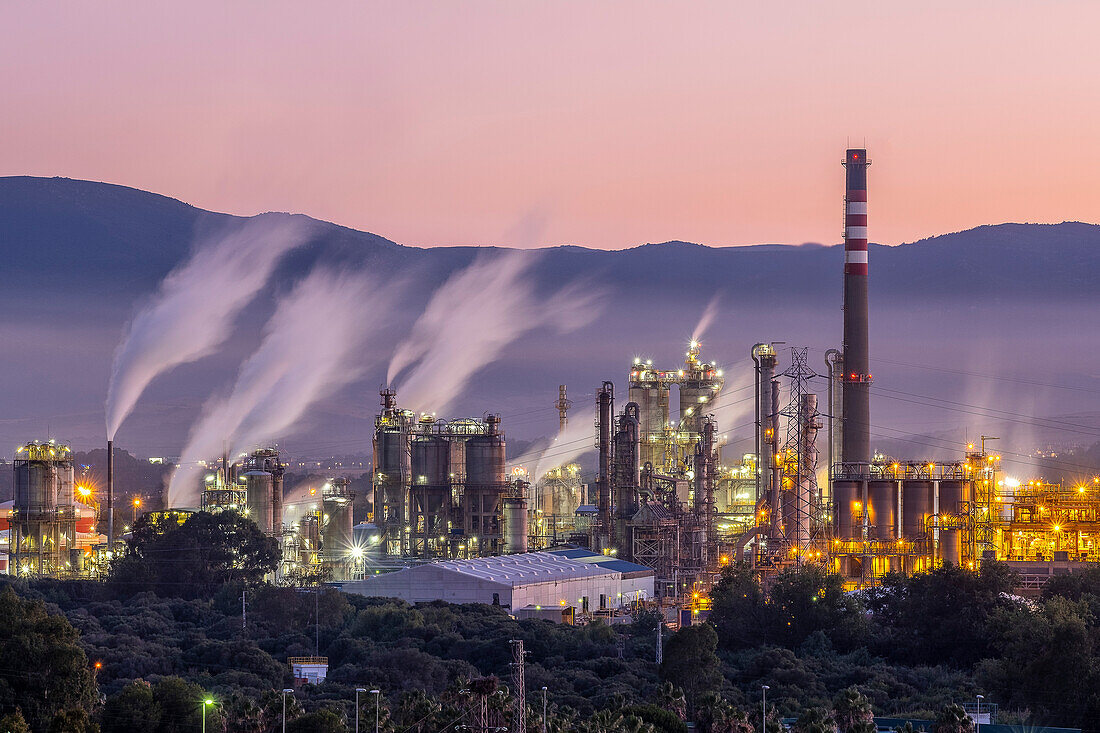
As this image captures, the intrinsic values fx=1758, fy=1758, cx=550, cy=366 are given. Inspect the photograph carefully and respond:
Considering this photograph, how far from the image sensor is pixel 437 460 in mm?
94125

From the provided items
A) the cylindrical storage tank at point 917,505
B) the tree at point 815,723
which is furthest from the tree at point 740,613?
the tree at point 815,723

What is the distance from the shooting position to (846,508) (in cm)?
7788

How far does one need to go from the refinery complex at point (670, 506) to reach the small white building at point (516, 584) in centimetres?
22

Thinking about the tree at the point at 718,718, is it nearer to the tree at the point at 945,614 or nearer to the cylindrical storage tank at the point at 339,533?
the tree at the point at 945,614

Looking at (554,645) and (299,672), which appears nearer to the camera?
(299,672)

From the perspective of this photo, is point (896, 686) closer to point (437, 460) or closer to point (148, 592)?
point (148, 592)

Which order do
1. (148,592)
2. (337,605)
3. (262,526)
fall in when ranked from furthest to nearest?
(262,526), (148,592), (337,605)

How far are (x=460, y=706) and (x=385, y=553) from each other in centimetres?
5494

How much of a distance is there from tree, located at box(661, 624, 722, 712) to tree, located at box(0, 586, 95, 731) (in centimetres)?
1560

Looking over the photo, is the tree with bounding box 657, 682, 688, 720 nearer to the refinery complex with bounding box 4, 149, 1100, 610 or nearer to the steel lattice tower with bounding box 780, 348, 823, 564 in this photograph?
the refinery complex with bounding box 4, 149, 1100, 610

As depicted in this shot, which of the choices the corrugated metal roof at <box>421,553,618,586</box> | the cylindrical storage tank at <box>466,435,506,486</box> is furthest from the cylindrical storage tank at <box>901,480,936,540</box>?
the cylindrical storage tank at <box>466,435,506,486</box>

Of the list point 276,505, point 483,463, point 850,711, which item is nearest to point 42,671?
point 850,711

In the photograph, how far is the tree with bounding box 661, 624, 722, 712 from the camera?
48.3m

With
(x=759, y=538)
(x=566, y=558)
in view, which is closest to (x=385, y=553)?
(x=566, y=558)
